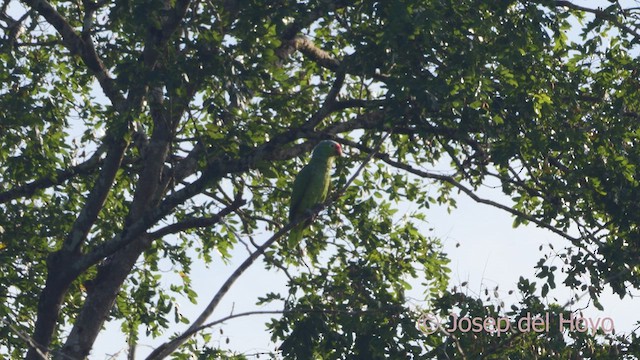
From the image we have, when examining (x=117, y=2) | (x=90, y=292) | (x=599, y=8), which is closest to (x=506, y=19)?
(x=599, y=8)

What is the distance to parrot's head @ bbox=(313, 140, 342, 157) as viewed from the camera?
11328mm

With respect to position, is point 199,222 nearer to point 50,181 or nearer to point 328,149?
point 328,149

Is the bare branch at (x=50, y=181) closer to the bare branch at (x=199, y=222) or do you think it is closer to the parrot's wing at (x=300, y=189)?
the bare branch at (x=199, y=222)

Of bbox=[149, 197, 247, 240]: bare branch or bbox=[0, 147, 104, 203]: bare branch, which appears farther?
bbox=[0, 147, 104, 203]: bare branch

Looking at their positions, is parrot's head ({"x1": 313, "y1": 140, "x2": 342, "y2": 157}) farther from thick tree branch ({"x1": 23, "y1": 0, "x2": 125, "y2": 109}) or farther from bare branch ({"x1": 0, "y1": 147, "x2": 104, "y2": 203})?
bare branch ({"x1": 0, "y1": 147, "x2": 104, "y2": 203})

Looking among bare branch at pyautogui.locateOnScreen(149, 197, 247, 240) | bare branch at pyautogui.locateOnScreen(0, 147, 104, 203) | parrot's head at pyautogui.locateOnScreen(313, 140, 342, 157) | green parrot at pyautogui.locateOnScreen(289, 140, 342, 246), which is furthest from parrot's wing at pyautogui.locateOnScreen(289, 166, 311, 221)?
bare branch at pyautogui.locateOnScreen(0, 147, 104, 203)

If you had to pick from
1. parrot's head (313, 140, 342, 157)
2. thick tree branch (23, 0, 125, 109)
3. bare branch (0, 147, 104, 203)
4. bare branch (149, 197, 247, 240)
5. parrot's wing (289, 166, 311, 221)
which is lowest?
bare branch (149, 197, 247, 240)

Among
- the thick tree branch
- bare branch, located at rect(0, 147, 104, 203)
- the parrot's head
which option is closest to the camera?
the thick tree branch

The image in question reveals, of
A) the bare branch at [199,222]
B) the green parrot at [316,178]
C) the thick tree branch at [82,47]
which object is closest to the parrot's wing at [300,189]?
the green parrot at [316,178]


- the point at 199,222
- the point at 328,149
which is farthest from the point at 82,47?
the point at 328,149

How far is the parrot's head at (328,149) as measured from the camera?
37.2 feet

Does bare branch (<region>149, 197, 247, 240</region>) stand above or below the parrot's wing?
below

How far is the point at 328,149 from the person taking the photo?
1142cm

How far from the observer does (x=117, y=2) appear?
32.0 ft
